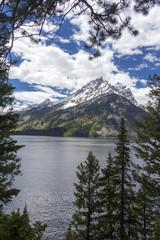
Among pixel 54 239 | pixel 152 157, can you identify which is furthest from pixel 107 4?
pixel 54 239

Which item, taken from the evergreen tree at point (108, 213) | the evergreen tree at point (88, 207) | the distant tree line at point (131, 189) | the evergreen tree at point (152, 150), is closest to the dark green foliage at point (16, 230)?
the distant tree line at point (131, 189)

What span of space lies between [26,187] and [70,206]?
19.6 m

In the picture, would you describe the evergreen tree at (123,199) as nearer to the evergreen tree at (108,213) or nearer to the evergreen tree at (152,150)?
the evergreen tree at (108,213)

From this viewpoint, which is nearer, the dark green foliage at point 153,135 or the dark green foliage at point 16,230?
the dark green foliage at point 16,230

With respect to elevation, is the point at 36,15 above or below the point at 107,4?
below

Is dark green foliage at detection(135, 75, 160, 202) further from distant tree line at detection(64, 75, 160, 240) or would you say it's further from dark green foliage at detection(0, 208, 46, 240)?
dark green foliage at detection(0, 208, 46, 240)

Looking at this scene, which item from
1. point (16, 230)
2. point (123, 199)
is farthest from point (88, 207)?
point (16, 230)

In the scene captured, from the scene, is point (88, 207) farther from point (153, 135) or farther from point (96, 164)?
point (153, 135)

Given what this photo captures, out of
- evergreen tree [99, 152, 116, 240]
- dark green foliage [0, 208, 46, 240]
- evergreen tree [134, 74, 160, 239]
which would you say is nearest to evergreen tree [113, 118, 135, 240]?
evergreen tree [99, 152, 116, 240]

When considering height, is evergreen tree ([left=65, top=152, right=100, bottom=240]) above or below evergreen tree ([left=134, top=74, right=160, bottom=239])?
below

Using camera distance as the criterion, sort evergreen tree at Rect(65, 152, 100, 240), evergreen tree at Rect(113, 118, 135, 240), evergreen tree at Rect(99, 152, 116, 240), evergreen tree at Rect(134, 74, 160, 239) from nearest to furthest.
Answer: evergreen tree at Rect(134, 74, 160, 239)
evergreen tree at Rect(113, 118, 135, 240)
evergreen tree at Rect(99, 152, 116, 240)
evergreen tree at Rect(65, 152, 100, 240)

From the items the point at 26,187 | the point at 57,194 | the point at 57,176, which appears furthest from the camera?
the point at 57,176

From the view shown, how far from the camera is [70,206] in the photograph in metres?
41.8

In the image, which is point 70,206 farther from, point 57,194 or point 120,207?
point 120,207
